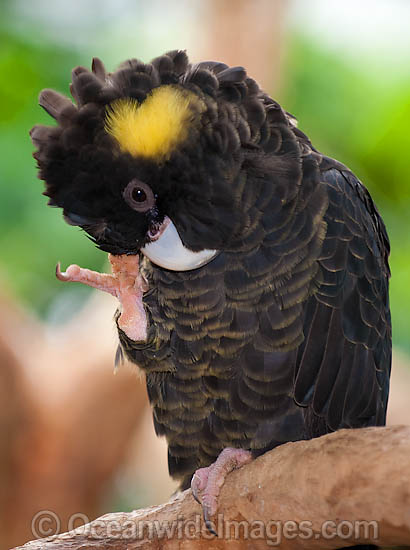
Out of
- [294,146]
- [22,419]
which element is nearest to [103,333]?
[22,419]

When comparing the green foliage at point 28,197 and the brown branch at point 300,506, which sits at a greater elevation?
the green foliage at point 28,197

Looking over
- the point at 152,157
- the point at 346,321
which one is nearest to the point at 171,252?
the point at 152,157

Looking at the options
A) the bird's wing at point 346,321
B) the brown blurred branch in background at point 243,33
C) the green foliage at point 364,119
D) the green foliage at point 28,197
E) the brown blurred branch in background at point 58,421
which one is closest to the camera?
the bird's wing at point 346,321

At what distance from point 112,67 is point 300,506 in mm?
4361

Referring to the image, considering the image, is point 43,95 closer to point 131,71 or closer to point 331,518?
point 131,71

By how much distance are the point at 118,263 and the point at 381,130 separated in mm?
4149

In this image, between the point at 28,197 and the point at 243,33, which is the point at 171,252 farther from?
the point at 28,197

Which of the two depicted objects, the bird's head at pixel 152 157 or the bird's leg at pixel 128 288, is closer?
the bird's head at pixel 152 157

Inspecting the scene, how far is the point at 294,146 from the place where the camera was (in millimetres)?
1721

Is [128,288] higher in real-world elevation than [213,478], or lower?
higher

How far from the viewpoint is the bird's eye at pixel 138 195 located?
1517 millimetres

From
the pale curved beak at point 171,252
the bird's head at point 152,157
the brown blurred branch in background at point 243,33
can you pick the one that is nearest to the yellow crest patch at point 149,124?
the bird's head at point 152,157

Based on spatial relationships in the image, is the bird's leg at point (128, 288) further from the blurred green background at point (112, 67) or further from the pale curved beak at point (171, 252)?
the blurred green background at point (112, 67)

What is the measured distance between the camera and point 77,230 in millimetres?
4816
